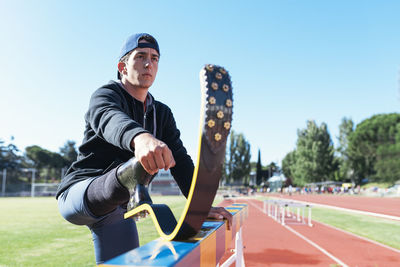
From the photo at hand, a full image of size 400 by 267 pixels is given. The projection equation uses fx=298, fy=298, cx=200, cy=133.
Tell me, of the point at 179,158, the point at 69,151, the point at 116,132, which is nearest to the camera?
the point at 116,132

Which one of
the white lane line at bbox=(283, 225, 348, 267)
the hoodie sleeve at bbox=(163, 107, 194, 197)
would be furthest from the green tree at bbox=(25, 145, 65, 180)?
the hoodie sleeve at bbox=(163, 107, 194, 197)

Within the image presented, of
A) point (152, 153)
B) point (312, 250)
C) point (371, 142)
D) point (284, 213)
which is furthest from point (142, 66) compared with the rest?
point (371, 142)

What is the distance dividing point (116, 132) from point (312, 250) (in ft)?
Result: 19.8

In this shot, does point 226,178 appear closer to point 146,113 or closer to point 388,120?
point 388,120

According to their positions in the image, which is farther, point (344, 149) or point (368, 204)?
point (344, 149)

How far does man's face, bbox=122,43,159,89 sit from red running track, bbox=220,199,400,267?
13.2 feet

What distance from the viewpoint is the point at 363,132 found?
2418 inches

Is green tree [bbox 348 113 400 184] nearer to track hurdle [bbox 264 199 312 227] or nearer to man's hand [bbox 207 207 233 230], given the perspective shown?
track hurdle [bbox 264 199 312 227]

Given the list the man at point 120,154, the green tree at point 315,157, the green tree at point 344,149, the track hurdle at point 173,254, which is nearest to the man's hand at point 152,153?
the man at point 120,154

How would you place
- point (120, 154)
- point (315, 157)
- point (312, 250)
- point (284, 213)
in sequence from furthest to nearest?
1. point (315, 157)
2. point (284, 213)
3. point (312, 250)
4. point (120, 154)

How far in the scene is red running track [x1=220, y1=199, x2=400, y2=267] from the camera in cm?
493

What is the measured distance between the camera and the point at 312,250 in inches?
235

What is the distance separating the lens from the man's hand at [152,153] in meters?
0.86

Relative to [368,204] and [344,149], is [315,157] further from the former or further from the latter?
[368,204]
